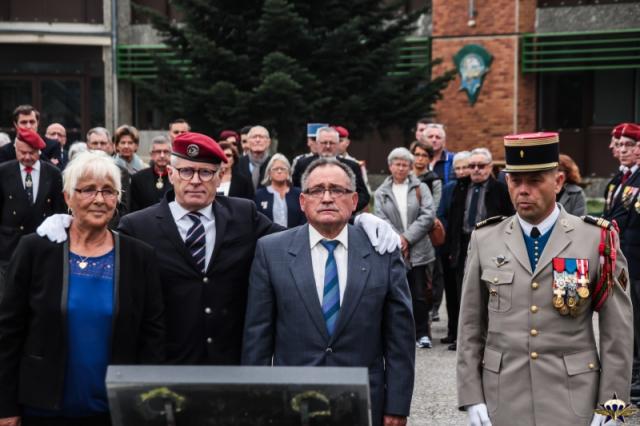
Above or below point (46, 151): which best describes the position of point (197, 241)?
below

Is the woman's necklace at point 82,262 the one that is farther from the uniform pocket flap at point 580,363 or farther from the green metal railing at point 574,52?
the green metal railing at point 574,52

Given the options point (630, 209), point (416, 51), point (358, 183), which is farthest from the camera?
point (416, 51)

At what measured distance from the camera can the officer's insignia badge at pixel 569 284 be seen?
4.46 metres

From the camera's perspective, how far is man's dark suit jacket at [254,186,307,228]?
10.5 m

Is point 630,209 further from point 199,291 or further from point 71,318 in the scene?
point 71,318

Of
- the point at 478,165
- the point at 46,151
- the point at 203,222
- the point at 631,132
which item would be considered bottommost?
the point at 203,222

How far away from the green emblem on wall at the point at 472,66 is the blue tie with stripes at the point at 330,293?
22.9m

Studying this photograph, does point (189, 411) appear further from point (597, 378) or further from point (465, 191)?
point (465, 191)

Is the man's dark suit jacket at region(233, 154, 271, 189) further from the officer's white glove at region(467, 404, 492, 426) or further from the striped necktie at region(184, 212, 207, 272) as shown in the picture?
the officer's white glove at region(467, 404, 492, 426)

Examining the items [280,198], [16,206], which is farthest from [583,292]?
[16,206]

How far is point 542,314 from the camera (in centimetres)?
450

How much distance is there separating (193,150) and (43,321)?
3.41 ft

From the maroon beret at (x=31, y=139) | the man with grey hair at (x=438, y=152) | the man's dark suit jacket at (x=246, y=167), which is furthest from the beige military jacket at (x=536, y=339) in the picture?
the man with grey hair at (x=438, y=152)

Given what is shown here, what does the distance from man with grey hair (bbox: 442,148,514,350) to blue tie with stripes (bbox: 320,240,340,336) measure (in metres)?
5.93
